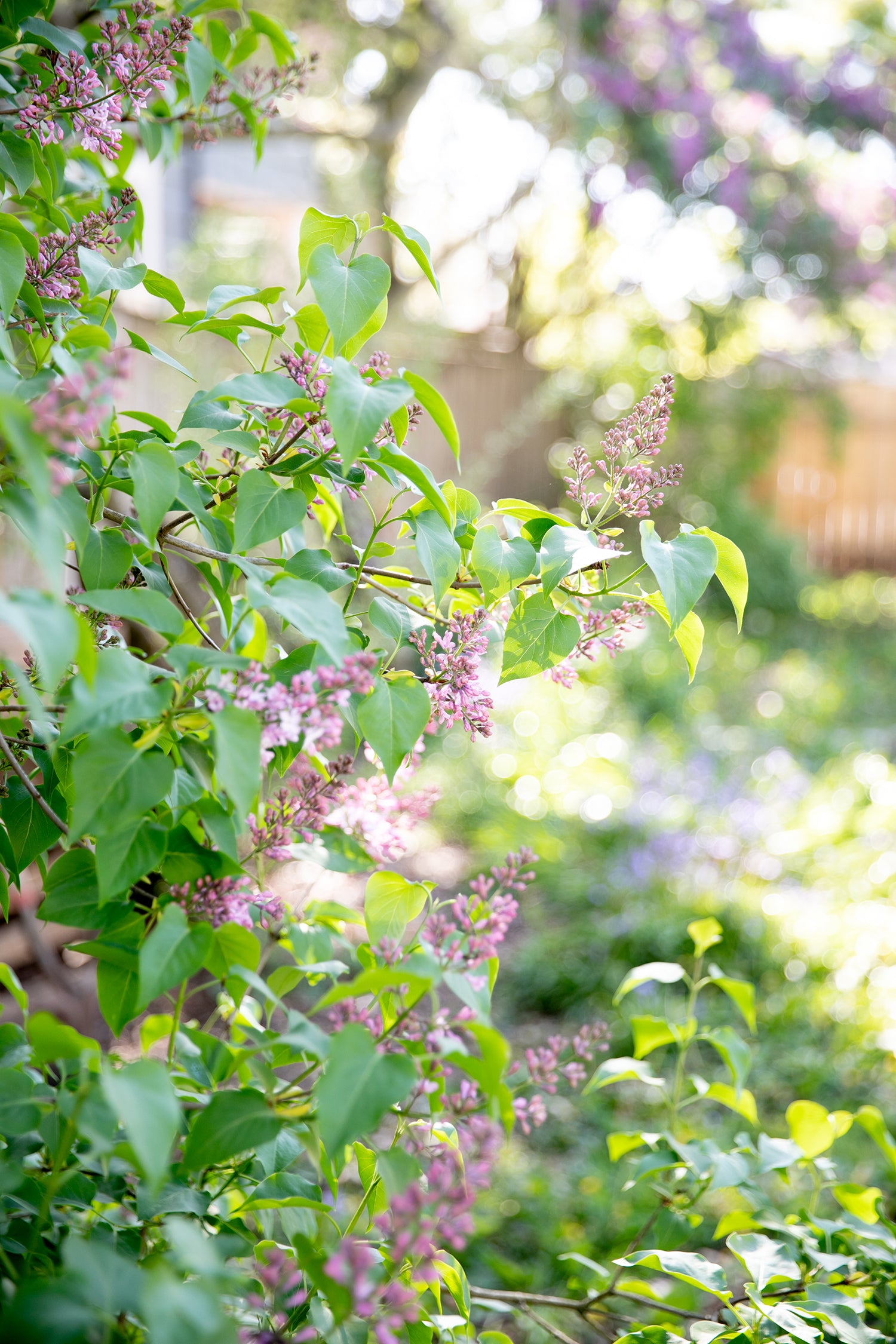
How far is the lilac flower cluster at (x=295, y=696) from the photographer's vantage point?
617 mm

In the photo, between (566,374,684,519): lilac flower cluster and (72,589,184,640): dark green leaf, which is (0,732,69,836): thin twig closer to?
(72,589,184,640): dark green leaf

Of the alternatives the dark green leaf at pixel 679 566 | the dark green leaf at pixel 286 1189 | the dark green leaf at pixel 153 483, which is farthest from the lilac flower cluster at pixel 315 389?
the dark green leaf at pixel 286 1189

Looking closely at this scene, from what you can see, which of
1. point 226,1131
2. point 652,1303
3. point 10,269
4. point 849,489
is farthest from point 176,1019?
point 849,489

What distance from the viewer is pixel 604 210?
7762 millimetres

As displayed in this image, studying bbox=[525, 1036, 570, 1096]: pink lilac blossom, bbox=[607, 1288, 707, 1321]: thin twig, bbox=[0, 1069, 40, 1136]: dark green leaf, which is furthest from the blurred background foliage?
bbox=[0, 1069, 40, 1136]: dark green leaf

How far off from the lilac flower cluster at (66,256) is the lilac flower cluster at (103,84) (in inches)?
3.0

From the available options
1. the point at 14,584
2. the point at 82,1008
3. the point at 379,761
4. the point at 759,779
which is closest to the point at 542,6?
the point at 759,779

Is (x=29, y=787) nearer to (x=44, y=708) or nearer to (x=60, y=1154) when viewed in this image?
(x=44, y=708)

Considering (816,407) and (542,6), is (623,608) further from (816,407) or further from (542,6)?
(816,407)

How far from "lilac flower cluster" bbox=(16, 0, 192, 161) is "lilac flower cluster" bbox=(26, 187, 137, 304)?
8 cm

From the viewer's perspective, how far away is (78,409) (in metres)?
0.51

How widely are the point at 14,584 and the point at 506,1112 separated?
6.10ft

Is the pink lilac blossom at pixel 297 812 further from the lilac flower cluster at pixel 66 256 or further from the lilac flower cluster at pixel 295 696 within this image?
the lilac flower cluster at pixel 66 256

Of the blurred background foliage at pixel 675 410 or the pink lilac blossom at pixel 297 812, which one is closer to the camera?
the pink lilac blossom at pixel 297 812
